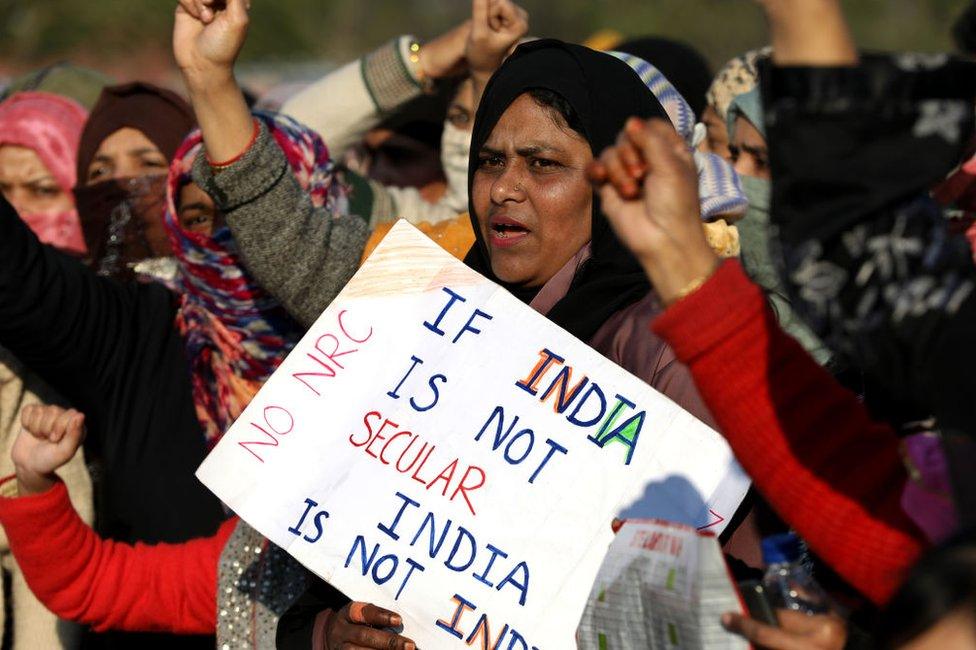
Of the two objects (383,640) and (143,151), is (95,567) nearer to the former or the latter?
(383,640)

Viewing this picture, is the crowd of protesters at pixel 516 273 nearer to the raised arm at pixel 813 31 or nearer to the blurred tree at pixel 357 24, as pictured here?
the raised arm at pixel 813 31

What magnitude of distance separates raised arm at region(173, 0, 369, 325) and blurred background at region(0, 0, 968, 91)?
11339mm

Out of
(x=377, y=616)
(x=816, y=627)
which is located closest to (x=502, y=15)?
(x=377, y=616)

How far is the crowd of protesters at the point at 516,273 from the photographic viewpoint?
5.16 feet

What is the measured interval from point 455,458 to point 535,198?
2.09ft

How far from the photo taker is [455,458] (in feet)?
7.74

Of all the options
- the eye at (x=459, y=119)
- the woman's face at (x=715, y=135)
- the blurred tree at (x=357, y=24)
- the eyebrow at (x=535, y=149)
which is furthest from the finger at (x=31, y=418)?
the blurred tree at (x=357, y=24)

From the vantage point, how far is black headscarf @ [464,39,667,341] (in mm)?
2562

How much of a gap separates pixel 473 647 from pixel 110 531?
5.57 ft

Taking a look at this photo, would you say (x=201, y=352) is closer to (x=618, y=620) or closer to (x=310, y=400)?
(x=310, y=400)

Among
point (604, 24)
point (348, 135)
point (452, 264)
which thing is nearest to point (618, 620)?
point (452, 264)

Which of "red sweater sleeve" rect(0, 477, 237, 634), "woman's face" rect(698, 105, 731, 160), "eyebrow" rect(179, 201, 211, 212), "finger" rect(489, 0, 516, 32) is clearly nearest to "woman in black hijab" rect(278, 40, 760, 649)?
"red sweater sleeve" rect(0, 477, 237, 634)

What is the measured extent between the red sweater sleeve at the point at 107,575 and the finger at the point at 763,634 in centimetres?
145

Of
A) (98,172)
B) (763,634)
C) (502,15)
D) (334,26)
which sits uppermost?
(334,26)
